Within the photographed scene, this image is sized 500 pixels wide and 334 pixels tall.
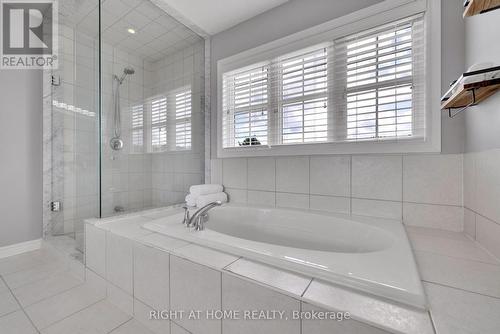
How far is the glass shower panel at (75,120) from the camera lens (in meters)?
1.79

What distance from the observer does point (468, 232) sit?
4.02ft

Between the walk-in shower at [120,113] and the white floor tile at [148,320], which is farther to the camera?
the walk-in shower at [120,113]

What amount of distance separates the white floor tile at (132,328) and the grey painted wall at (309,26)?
162cm

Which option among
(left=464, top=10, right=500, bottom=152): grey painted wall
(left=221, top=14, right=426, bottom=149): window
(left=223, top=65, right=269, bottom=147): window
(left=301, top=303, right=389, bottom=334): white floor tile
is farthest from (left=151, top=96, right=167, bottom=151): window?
(left=464, top=10, right=500, bottom=152): grey painted wall

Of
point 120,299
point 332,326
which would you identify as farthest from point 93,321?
point 332,326

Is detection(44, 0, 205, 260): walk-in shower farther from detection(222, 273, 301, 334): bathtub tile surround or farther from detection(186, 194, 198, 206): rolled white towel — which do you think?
detection(222, 273, 301, 334): bathtub tile surround

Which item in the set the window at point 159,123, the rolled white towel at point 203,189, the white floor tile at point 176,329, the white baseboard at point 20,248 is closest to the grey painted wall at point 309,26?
the rolled white towel at point 203,189

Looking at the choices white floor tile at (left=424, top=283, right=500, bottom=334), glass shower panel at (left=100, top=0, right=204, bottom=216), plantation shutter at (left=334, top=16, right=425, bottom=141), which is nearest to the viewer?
white floor tile at (left=424, top=283, right=500, bottom=334)

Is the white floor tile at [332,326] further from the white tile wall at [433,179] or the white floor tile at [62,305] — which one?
the white floor tile at [62,305]

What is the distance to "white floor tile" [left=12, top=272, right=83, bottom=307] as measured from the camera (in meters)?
1.36

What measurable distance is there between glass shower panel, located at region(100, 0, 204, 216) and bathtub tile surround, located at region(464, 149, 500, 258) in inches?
87.9

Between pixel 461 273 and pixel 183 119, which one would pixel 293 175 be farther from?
pixel 183 119

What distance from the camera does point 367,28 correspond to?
154cm

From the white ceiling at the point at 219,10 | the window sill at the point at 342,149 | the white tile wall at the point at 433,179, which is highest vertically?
the white ceiling at the point at 219,10
